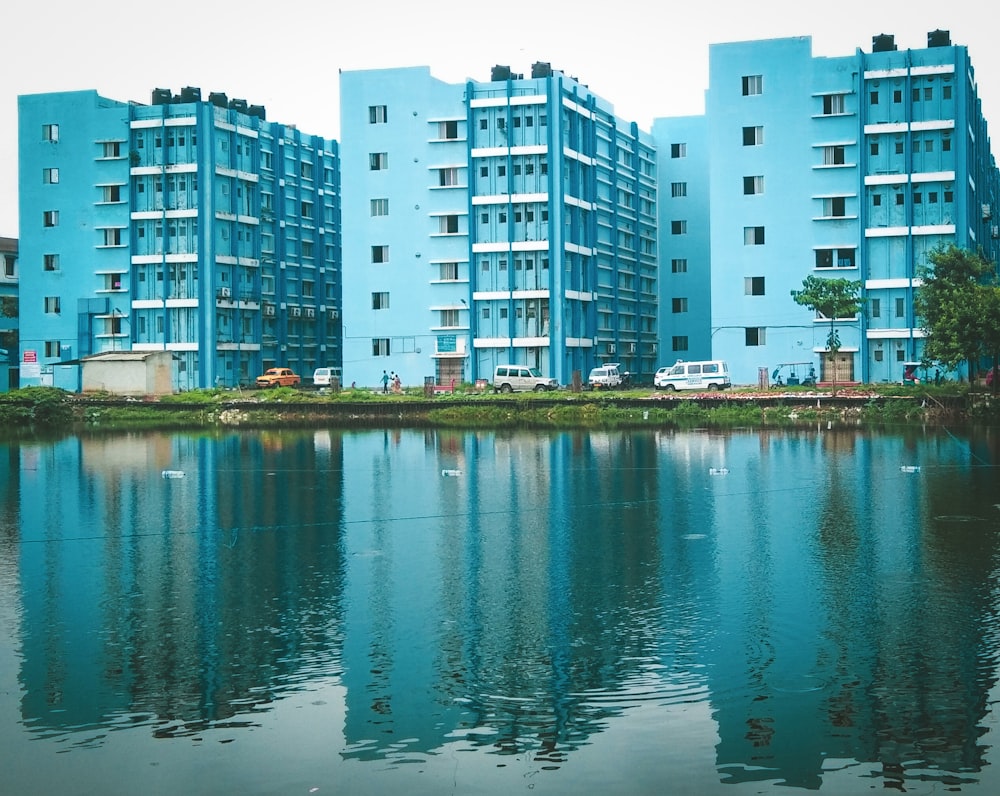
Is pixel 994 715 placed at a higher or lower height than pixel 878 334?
lower

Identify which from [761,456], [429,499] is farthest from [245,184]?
[429,499]

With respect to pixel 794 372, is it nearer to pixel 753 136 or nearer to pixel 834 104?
pixel 753 136

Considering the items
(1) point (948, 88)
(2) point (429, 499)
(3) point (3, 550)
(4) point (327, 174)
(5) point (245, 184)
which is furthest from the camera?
(4) point (327, 174)

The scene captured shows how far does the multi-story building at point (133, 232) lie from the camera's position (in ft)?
283

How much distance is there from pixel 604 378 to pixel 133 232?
33887 mm

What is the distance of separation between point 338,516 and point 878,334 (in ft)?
178

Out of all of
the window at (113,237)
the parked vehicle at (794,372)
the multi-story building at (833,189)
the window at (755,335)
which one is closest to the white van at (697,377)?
the multi-story building at (833,189)

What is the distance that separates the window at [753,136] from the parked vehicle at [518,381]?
1841 centimetres

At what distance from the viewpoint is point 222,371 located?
8819cm

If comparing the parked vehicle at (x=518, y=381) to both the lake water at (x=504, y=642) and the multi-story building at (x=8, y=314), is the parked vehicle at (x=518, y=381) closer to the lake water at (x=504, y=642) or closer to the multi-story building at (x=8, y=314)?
the multi-story building at (x=8, y=314)

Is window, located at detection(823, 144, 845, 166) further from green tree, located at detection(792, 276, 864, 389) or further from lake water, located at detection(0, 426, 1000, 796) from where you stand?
lake water, located at detection(0, 426, 1000, 796)

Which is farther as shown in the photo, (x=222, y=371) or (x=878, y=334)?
(x=222, y=371)

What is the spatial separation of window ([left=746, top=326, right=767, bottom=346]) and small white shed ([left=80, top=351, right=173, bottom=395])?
35092mm

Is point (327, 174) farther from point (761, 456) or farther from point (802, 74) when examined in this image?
point (761, 456)
